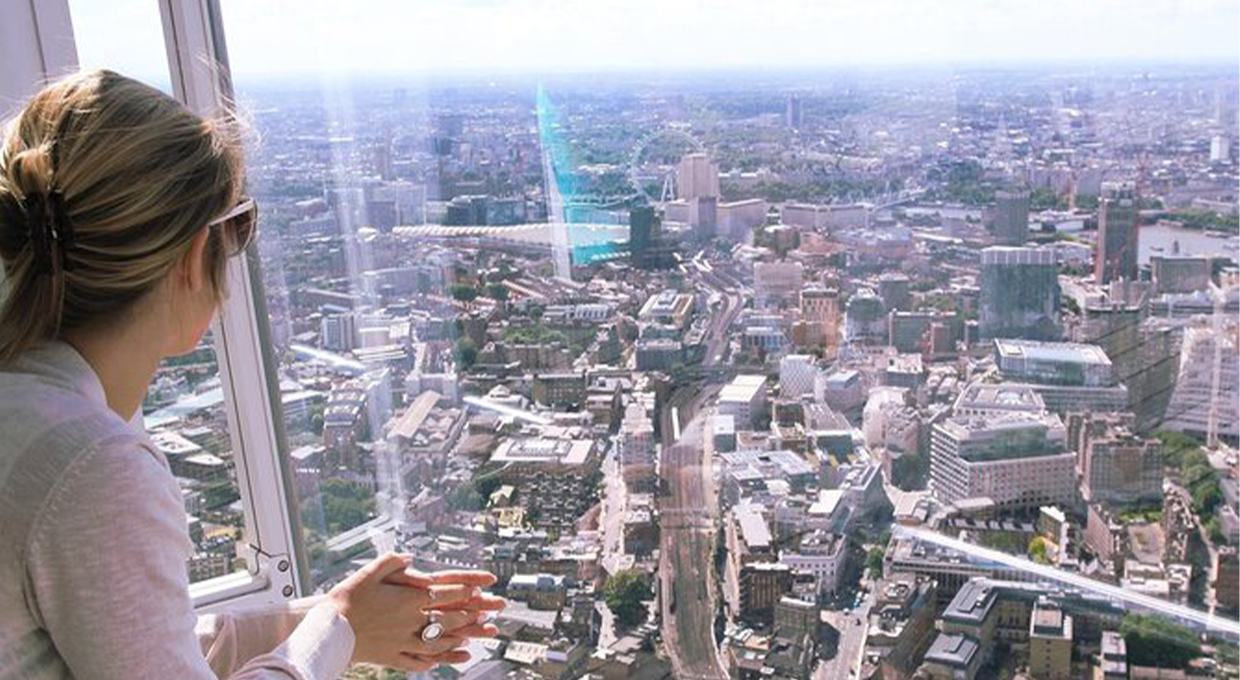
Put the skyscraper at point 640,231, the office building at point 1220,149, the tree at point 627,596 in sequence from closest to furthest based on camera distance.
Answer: the office building at point 1220,149 < the skyscraper at point 640,231 < the tree at point 627,596

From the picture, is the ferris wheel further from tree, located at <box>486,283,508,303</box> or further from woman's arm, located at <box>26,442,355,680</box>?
woman's arm, located at <box>26,442,355,680</box>

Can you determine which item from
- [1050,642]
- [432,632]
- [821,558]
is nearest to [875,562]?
[821,558]

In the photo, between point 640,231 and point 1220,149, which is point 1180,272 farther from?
point 640,231

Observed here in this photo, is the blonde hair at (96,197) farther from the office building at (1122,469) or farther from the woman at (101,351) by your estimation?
the office building at (1122,469)

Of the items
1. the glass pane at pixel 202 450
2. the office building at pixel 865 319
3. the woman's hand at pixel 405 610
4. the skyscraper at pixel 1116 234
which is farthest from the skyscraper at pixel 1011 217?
the glass pane at pixel 202 450

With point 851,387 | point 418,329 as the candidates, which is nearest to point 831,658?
point 851,387

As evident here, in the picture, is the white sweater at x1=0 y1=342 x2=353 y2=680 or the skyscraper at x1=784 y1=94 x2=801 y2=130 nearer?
the white sweater at x1=0 y1=342 x2=353 y2=680

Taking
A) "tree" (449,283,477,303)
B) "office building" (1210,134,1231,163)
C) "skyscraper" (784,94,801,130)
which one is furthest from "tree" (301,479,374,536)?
"office building" (1210,134,1231,163)
